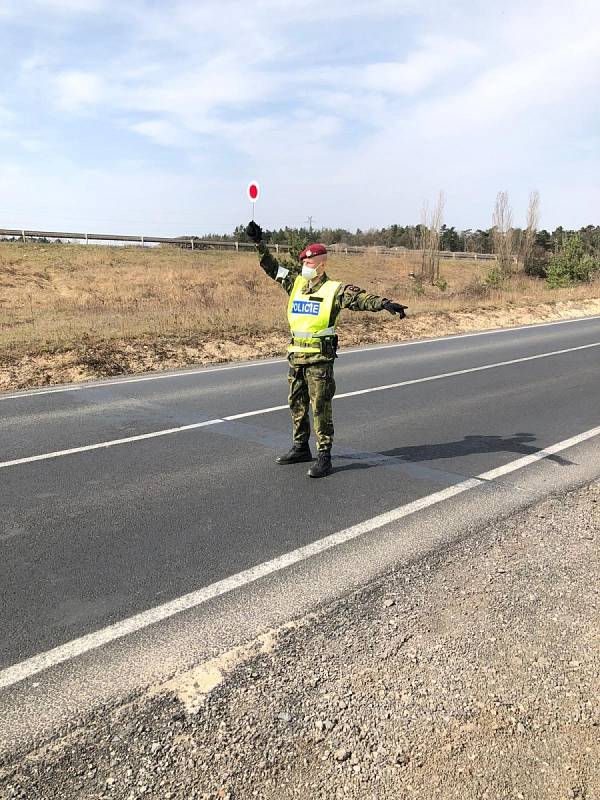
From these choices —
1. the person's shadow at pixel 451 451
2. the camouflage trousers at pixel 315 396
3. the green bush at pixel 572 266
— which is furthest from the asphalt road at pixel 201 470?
the green bush at pixel 572 266

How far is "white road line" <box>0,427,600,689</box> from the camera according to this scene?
2.86 meters

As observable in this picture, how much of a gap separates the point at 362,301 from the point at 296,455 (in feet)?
5.11

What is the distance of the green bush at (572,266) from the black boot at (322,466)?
33430mm

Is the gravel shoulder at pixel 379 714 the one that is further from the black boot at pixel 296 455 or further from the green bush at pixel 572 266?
the green bush at pixel 572 266

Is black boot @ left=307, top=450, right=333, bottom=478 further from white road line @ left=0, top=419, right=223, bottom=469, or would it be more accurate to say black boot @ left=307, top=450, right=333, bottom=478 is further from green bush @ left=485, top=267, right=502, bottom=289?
green bush @ left=485, top=267, right=502, bottom=289

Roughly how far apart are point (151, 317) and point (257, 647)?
1498 centimetres

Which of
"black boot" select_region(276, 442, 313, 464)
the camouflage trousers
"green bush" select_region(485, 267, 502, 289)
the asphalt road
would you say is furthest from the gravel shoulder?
"green bush" select_region(485, 267, 502, 289)

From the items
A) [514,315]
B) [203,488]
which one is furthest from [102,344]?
[514,315]

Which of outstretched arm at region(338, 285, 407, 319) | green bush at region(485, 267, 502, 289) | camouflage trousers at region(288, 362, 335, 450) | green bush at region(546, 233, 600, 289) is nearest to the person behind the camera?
outstretched arm at region(338, 285, 407, 319)

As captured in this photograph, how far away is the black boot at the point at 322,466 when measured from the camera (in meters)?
5.41

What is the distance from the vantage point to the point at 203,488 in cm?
507

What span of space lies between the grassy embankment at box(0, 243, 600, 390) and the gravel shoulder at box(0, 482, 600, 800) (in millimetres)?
8167

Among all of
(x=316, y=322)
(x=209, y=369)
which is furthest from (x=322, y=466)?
(x=209, y=369)

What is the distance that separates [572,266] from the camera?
35.8 m
